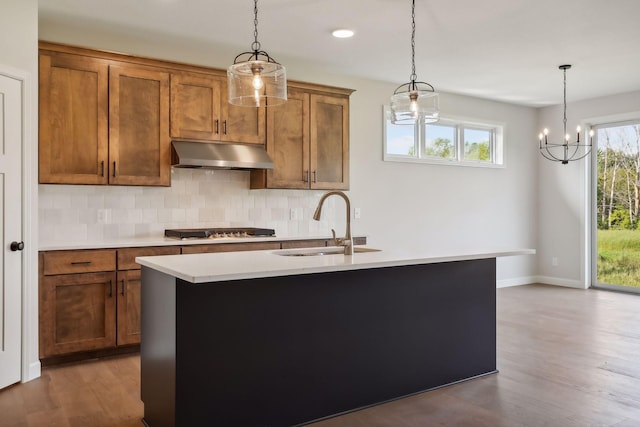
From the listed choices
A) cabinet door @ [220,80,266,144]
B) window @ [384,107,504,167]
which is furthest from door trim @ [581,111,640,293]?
cabinet door @ [220,80,266,144]

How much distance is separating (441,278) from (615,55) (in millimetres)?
3294

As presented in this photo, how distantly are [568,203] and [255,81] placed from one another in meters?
6.04

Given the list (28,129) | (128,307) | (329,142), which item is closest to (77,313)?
(128,307)

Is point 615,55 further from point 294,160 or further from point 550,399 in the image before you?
point 550,399

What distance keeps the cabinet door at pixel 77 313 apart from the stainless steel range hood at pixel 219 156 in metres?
1.07

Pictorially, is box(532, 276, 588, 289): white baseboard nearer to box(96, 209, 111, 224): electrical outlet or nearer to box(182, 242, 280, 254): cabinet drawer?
box(182, 242, 280, 254): cabinet drawer

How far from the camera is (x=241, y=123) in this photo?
4777 millimetres

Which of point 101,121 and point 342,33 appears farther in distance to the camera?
point 342,33

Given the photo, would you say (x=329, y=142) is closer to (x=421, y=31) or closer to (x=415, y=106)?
(x=421, y=31)

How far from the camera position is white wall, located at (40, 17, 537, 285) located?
4.97 metres

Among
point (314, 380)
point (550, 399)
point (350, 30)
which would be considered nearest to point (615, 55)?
point (350, 30)

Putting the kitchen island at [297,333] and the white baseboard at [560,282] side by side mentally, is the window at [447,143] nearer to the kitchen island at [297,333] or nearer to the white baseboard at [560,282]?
the white baseboard at [560,282]

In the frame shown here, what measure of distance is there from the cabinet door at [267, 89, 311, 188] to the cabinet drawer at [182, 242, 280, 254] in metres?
0.62

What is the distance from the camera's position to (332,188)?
210 inches
